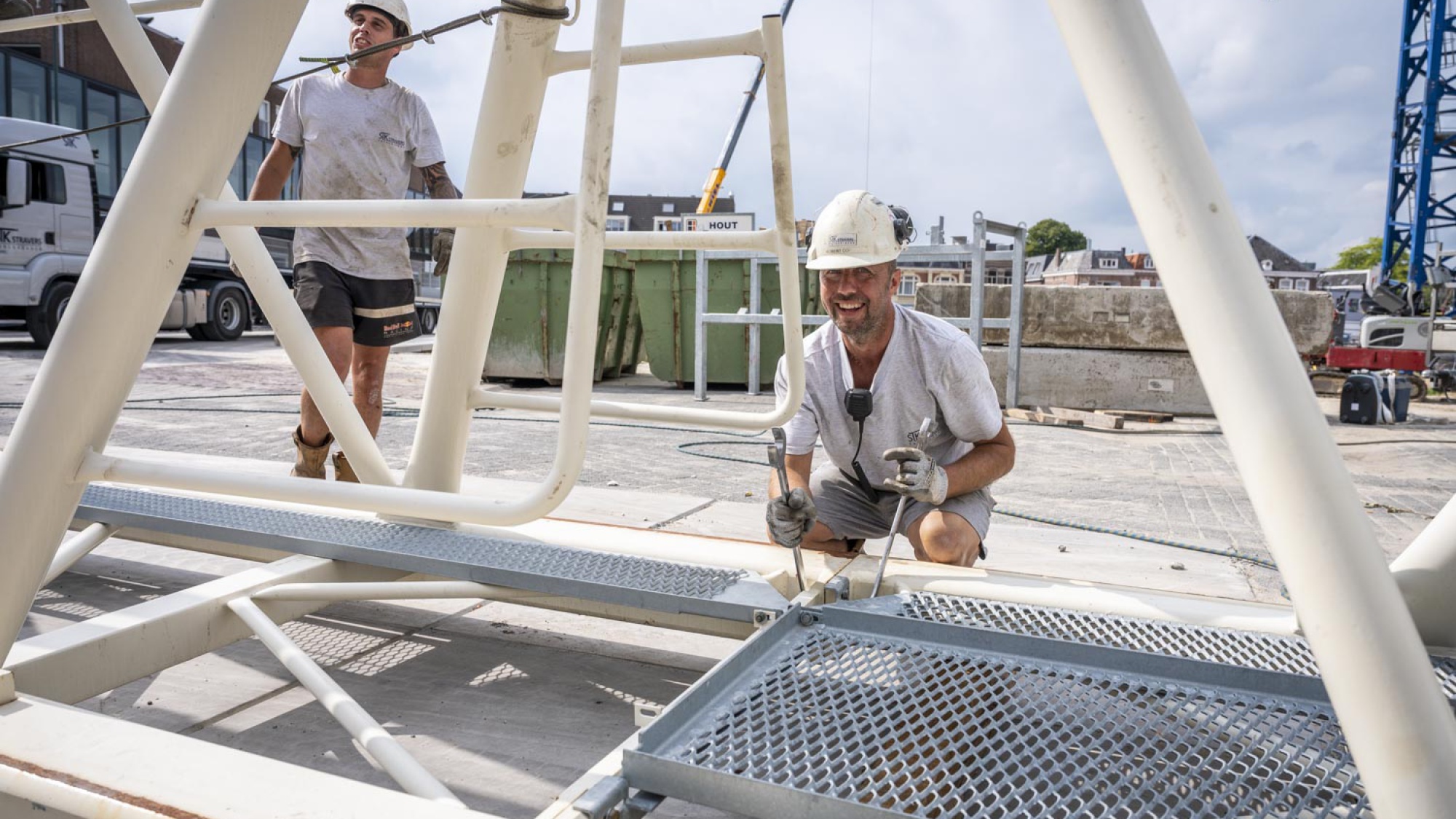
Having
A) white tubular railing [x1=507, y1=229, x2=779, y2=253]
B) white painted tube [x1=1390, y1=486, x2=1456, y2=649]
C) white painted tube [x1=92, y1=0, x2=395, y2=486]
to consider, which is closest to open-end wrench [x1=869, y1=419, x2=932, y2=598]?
white tubular railing [x1=507, y1=229, x2=779, y2=253]

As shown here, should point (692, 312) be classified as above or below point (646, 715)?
above

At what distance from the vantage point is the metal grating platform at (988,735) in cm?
110

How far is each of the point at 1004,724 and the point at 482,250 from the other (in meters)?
1.43

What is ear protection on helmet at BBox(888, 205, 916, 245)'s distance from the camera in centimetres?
242

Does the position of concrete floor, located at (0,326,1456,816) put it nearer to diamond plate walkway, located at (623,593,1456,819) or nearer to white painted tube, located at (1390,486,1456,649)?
diamond plate walkway, located at (623,593,1456,819)

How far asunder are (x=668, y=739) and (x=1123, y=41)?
2.95ft

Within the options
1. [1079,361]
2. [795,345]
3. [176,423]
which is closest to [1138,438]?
[1079,361]

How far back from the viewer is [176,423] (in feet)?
19.1

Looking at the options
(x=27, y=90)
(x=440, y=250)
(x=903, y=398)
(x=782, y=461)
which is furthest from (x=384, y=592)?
(x=27, y=90)

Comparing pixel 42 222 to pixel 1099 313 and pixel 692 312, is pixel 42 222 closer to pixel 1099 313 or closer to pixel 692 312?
pixel 692 312

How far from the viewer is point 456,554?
1.95 meters

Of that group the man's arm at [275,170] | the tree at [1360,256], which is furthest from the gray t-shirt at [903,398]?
the tree at [1360,256]

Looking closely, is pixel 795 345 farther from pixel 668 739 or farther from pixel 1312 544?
pixel 1312 544

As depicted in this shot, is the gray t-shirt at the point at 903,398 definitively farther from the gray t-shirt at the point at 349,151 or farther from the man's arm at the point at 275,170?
the man's arm at the point at 275,170
